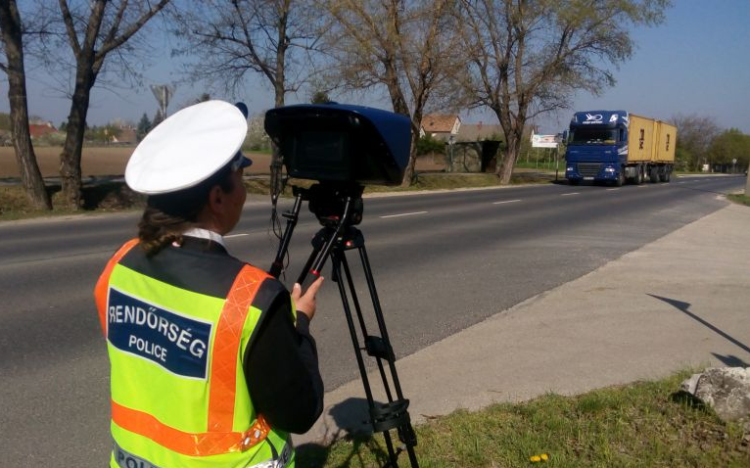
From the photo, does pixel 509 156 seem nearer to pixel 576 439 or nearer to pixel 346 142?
pixel 576 439

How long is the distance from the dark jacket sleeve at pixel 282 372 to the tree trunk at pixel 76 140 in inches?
702

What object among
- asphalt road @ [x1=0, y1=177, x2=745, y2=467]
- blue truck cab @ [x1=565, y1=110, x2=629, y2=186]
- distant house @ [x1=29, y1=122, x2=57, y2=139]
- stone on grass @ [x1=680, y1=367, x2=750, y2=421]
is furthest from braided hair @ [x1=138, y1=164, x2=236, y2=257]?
distant house @ [x1=29, y1=122, x2=57, y2=139]

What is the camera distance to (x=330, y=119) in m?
2.16

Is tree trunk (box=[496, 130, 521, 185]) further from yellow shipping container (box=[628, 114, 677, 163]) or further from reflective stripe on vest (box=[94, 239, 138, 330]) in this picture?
reflective stripe on vest (box=[94, 239, 138, 330])

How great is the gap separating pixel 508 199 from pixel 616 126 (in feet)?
37.3

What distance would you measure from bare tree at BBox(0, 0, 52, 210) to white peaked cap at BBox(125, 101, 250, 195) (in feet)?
56.6

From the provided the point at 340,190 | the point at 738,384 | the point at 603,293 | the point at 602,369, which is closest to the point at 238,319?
the point at 340,190

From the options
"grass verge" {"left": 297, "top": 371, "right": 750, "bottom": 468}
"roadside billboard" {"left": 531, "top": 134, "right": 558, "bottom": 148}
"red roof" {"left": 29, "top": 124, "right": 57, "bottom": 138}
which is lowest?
"grass verge" {"left": 297, "top": 371, "right": 750, "bottom": 468}

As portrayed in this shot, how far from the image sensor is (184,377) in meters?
1.61

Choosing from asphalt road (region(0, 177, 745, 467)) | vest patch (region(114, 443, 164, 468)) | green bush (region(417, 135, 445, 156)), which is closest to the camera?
vest patch (region(114, 443, 164, 468))

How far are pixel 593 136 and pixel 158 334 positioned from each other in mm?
33305

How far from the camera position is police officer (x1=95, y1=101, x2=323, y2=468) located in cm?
156

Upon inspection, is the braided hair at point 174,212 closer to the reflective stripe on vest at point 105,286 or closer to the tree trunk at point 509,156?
the reflective stripe on vest at point 105,286

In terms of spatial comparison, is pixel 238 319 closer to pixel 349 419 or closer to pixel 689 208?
pixel 349 419
